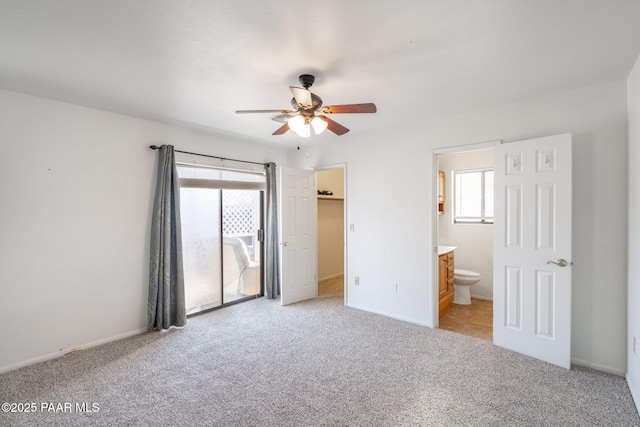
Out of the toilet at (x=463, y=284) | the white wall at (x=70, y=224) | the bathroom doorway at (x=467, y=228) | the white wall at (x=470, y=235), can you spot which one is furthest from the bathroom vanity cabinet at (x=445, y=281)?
the white wall at (x=70, y=224)

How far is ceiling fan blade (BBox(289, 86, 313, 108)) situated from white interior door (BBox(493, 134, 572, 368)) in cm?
205

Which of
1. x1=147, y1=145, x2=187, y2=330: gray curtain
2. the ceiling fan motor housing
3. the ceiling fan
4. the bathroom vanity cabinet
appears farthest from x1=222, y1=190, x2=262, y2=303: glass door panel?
Result: the bathroom vanity cabinet

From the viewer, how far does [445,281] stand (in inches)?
165

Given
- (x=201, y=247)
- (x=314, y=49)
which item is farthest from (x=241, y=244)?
(x=314, y=49)

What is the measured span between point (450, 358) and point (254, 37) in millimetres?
3133

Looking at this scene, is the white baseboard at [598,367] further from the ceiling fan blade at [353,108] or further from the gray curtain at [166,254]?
the gray curtain at [166,254]

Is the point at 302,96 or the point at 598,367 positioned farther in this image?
the point at 598,367

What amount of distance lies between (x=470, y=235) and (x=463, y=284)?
36.4 inches

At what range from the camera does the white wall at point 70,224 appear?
2682mm

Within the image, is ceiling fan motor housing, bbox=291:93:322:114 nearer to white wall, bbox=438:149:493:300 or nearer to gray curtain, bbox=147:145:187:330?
gray curtain, bbox=147:145:187:330

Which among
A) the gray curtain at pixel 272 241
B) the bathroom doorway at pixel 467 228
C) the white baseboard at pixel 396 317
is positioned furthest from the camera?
the gray curtain at pixel 272 241

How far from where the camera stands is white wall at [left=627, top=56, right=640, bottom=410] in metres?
2.17

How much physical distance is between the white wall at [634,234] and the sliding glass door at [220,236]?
4172 millimetres

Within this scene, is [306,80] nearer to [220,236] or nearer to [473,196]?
[220,236]
